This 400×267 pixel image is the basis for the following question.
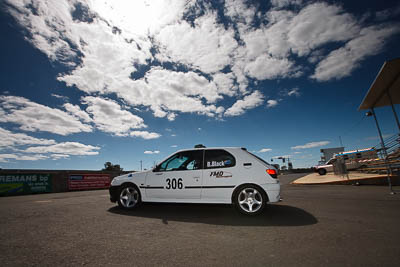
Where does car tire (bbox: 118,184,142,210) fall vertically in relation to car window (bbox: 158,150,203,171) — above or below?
below

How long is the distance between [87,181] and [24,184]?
218 inches

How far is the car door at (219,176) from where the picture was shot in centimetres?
455

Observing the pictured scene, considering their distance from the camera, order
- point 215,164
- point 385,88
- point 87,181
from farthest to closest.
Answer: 1. point 87,181
2. point 385,88
3. point 215,164

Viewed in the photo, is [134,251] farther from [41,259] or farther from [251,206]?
[251,206]

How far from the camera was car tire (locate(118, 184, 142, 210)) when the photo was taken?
207 inches

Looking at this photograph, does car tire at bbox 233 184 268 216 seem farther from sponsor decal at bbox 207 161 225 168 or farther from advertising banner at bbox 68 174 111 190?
advertising banner at bbox 68 174 111 190

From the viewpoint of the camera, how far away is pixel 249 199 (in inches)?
174

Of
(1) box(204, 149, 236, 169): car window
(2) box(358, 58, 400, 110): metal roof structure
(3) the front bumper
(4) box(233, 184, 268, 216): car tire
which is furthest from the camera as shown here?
(2) box(358, 58, 400, 110): metal roof structure

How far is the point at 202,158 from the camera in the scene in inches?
196

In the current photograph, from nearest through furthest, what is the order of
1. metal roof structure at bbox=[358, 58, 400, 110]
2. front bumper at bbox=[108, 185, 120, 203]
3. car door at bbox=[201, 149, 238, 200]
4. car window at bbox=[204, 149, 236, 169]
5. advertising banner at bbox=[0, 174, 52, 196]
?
car door at bbox=[201, 149, 238, 200], car window at bbox=[204, 149, 236, 169], front bumper at bbox=[108, 185, 120, 203], metal roof structure at bbox=[358, 58, 400, 110], advertising banner at bbox=[0, 174, 52, 196]

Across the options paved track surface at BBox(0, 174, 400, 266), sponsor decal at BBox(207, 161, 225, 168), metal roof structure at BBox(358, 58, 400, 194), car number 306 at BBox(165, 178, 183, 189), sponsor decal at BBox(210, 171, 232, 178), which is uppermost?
metal roof structure at BBox(358, 58, 400, 194)

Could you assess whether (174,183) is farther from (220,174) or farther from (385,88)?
(385,88)

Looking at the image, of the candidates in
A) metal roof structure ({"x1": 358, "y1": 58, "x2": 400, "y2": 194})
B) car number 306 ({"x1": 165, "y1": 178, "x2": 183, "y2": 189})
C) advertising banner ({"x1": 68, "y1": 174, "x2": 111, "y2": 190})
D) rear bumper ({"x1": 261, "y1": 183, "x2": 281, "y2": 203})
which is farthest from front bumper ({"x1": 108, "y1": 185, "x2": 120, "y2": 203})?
advertising banner ({"x1": 68, "y1": 174, "x2": 111, "y2": 190})

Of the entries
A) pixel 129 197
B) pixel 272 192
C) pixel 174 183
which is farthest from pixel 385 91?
pixel 129 197
